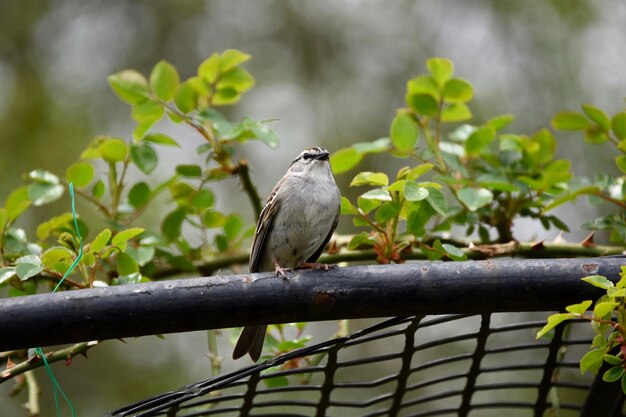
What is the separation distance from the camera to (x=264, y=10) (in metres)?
6.39

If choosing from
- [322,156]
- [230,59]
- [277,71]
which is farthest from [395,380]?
[277,71]

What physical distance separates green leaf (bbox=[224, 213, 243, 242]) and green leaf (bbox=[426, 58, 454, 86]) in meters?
0.92

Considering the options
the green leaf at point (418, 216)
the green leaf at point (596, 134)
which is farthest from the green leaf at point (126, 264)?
the green leaf at point (596, 134)

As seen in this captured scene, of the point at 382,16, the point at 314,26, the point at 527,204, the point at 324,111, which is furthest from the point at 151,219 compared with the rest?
the point at 527,204

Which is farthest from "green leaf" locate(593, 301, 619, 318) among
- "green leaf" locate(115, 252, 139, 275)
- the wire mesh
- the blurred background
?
the blurred background

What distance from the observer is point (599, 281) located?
1.75 metres

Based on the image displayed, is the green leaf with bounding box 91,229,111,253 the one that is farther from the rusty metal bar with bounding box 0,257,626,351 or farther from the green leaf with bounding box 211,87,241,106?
the green leaf with bounding box 211,87,241,106

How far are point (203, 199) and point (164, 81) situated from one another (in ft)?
1.45

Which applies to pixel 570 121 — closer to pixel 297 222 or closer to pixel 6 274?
pixel 297 222

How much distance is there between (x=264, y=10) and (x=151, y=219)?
209cm

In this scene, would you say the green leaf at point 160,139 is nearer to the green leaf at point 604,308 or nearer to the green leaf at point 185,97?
the green leaf at point 185,97

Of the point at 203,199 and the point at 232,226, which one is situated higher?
the point at 203,199

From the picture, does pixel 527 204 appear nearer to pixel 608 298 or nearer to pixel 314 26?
pixel 608 298

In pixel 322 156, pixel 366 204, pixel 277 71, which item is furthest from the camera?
pixel 277 71
